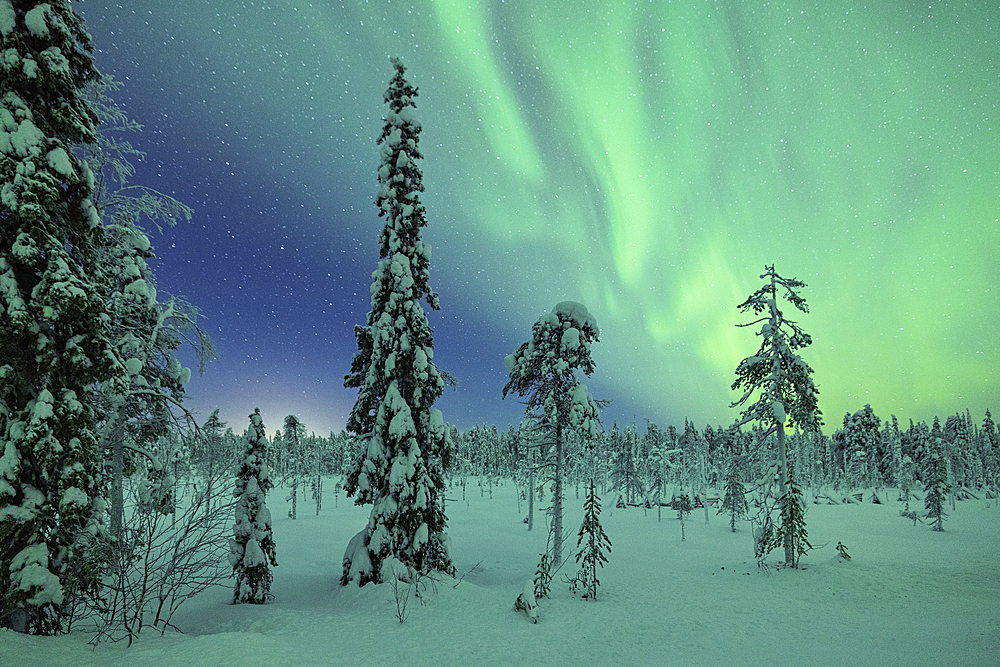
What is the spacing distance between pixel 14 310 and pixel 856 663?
59.0 ft

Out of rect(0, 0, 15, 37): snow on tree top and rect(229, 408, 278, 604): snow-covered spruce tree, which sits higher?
rect(0, 0, 15, 37): snow on tree top

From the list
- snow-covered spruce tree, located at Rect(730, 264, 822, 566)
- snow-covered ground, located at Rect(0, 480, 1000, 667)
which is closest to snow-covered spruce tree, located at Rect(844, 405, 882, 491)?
snow-covered ground, located at Rect(0, 480, 1000, 667)

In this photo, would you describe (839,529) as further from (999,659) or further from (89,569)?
(89,569)

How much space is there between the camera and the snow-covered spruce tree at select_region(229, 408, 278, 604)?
15836mm

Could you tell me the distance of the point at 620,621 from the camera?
14.5 m

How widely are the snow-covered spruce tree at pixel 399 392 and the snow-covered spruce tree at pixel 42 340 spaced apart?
8.45 metres

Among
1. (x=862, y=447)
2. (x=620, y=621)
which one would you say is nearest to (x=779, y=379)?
(x=620, y=621)

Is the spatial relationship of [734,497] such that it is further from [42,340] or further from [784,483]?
[42,340]

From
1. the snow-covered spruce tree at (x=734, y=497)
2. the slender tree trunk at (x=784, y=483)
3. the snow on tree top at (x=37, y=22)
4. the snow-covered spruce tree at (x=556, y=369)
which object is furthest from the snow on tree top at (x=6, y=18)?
the snow-covered spruce tree at (x=734, y=497)

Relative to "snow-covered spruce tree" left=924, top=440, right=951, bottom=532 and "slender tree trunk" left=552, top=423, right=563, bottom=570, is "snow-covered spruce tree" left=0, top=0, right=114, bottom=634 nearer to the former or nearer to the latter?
"slender tree trunk" left=552, top=423, right=563, bottom=570

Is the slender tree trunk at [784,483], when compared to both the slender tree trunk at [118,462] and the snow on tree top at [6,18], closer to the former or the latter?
the slender tree trunk at [118,462]

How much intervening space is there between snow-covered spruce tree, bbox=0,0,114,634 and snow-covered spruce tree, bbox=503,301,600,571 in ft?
54.5

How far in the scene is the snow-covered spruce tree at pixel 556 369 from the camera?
72.6ft

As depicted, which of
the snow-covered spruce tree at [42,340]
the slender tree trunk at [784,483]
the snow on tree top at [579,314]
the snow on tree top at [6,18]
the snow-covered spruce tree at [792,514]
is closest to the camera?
the snow-covered spruce tree at [42,340]
